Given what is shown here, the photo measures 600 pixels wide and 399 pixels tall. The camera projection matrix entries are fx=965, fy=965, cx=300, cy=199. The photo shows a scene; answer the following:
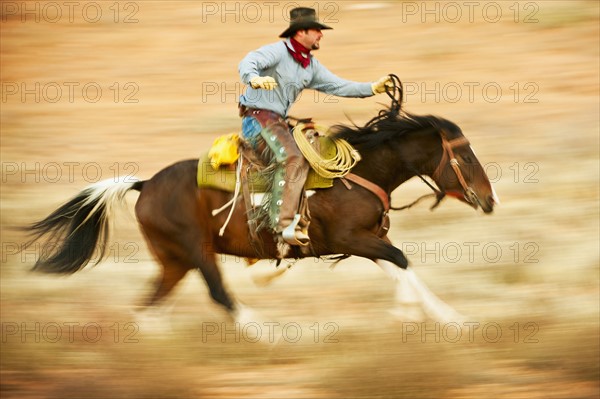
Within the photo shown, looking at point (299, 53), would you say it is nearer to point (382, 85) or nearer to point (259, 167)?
point (382, 85)

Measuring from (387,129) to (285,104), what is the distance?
2.55 feet

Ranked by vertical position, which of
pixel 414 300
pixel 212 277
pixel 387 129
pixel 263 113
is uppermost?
pixel 263 113

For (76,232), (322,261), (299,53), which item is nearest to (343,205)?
(299,53)

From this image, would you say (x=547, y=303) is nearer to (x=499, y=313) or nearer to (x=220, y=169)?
(x=499, y=313)

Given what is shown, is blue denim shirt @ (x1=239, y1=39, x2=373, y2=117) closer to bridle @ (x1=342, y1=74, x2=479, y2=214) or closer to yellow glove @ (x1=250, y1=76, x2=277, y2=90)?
yellow glove @ (x1=250, y1=76, x2=277, y2=90)

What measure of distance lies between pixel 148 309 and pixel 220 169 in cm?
125

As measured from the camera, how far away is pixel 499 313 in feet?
26.6

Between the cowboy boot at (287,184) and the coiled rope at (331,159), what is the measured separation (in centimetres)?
5

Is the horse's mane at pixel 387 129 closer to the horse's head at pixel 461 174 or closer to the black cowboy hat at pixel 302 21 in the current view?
the horse's head at pixel 461 174

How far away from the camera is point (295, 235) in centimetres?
686

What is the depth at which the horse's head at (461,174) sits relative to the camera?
6926 mm

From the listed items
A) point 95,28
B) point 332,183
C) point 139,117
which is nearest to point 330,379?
point 332,183

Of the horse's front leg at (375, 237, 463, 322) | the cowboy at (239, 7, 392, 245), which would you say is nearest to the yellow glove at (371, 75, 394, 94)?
the cowboy at (239, 7, 392, 245)

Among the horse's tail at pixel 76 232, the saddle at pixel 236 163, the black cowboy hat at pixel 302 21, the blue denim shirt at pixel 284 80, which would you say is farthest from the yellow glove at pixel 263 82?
the horse's tail at pixel 76 232
